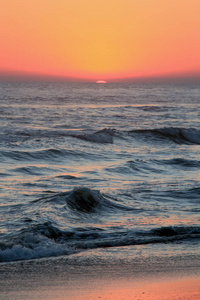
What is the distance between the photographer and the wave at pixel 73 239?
529 centimetres

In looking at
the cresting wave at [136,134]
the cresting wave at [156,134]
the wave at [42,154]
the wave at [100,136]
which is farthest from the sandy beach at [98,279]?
the cresting wave at [156,134]

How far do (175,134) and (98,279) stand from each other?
16690mm

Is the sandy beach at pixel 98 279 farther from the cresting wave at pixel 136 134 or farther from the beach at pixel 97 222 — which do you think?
the cresting wave at pixel 136 134

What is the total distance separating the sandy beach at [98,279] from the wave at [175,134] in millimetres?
14593

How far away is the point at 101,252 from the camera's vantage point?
5359 mm

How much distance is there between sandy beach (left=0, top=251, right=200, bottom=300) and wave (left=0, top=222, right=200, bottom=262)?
0.28m

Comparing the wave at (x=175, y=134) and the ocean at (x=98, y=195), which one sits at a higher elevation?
the wave at (x=175, y=134)

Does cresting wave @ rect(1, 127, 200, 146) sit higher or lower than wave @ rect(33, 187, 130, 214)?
higher

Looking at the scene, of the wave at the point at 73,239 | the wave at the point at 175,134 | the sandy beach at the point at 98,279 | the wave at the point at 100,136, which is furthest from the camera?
the wave at the point at 175,134

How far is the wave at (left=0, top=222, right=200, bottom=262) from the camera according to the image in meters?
5.29

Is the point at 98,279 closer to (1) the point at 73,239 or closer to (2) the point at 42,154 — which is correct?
(1) the point at 73,239

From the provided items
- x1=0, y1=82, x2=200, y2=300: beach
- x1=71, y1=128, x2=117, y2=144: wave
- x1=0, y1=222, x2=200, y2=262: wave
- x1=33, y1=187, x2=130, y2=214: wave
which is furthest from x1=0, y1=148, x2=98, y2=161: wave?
x1=0, y1=222, x2=200, y2=262: wave

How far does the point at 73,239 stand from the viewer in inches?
234

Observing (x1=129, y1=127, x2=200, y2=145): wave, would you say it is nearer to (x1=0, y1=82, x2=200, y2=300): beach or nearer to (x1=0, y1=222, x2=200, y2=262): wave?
(x1=0, y1=82, x2=200, y2=300): beach
